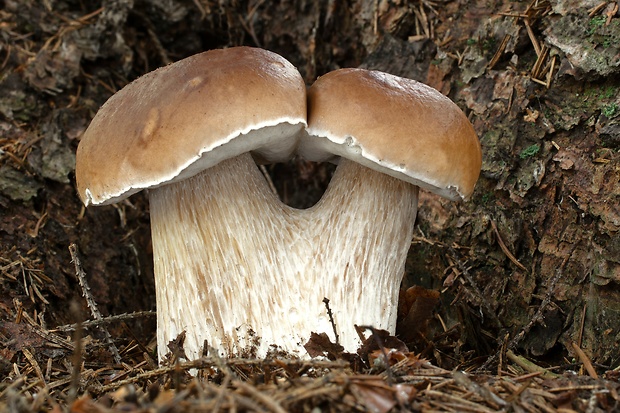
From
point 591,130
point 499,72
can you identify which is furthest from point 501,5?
point 591,130

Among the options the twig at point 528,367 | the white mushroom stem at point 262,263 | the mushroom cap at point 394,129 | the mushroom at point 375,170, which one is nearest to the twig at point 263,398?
the white mushroom stem at point 262,263

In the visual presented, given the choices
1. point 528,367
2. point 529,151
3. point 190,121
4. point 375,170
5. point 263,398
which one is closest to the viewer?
point 263,398

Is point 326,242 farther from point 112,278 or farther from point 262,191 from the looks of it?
point 112,278

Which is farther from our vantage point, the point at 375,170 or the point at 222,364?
the point at 375,170

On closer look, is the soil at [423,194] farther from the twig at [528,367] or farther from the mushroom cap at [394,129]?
the mushroom cap at [394,129]

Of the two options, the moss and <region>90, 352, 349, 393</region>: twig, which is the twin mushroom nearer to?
<region>90, 352, 349, 393</region>: twig

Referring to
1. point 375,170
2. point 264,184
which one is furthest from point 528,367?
point 264,184

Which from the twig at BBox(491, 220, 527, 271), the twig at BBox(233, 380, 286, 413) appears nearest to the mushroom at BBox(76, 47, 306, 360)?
the twig at BBox(233, 380, 286, 413)

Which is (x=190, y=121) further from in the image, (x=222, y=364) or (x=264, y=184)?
(x=222, y=364)
